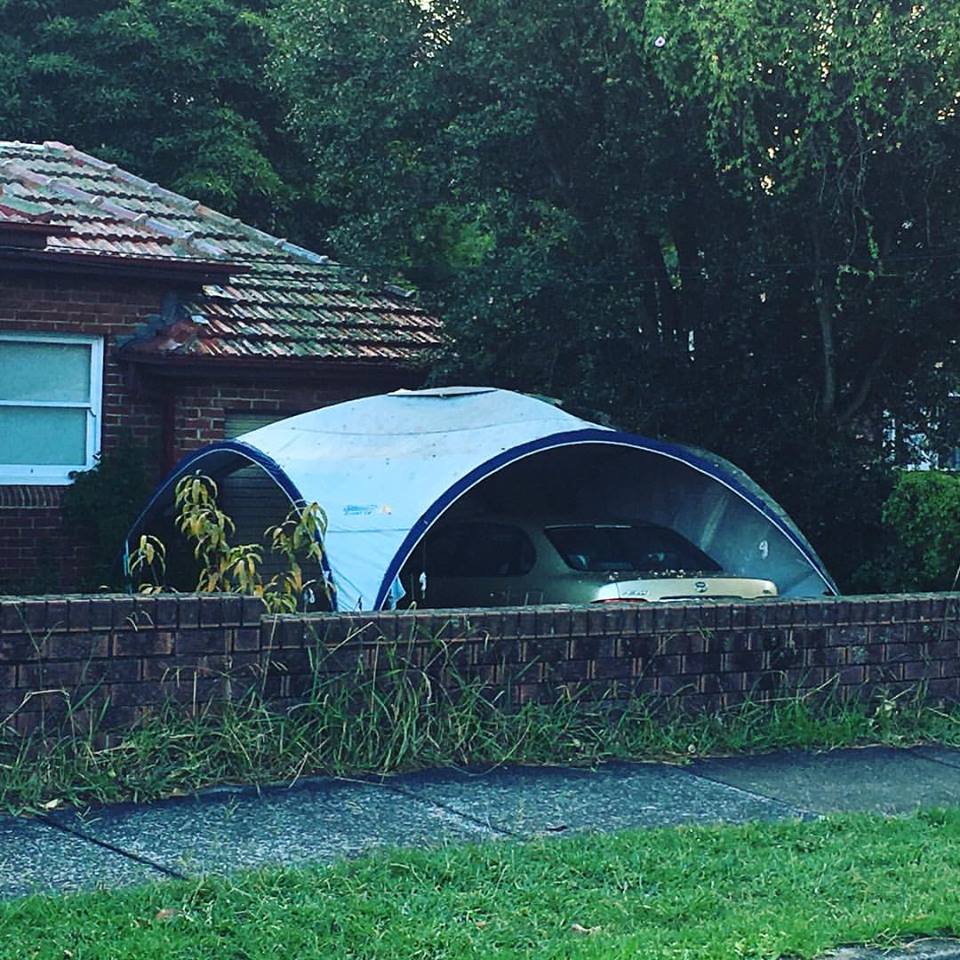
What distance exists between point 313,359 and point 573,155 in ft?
11.2

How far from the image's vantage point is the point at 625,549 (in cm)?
1330

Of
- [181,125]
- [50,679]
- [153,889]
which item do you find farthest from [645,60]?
[181,125]

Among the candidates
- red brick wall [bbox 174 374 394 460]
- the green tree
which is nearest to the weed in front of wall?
red brick wall [bbox 174 374 394 460]

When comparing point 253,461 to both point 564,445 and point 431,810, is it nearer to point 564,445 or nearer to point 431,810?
point 564,445

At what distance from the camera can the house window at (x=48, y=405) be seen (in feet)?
51.8

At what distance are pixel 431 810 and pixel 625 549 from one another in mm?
5740

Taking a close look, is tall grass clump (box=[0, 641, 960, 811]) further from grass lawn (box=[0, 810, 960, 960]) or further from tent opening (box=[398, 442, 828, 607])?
tent opening (box=[398, 442, 828, 607])

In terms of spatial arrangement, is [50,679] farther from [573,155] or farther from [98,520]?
[573,155]

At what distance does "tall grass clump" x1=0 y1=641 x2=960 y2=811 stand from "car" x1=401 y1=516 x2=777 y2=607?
2.39 meters

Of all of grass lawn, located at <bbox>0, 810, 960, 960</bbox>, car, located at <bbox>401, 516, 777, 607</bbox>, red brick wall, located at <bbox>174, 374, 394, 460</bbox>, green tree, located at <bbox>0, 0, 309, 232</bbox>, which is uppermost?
green tree, located at <bbox>0, 0, 309, 232</bbox>

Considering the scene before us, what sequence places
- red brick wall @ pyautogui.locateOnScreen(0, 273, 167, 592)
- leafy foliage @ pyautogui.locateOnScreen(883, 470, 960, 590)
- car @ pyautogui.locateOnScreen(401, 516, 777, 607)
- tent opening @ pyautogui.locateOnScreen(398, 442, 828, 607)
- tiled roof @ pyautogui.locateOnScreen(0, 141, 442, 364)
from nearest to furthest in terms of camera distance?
1. car @ pyautogui.locateOnScreen(401, 516, 777, 607)
2. tent opening @ pyautogui.locateOnScreen(398, 442, 828, 607)
3. leafy foliage @ pyautogui.locateOnScreen(883, 470, 960, 590)
4. red brick wall @ pyautogui.locateOnScreen(0, 273, 167, 592)
5. tiled roof @ pyautogui.locateOnScreen(0, 141, 442, 364)

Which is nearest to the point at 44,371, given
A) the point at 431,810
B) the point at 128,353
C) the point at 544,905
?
the point at 128,353

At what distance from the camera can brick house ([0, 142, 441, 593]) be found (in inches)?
615

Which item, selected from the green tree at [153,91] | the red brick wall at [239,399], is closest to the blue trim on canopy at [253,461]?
the red brick wall at [239,399]
